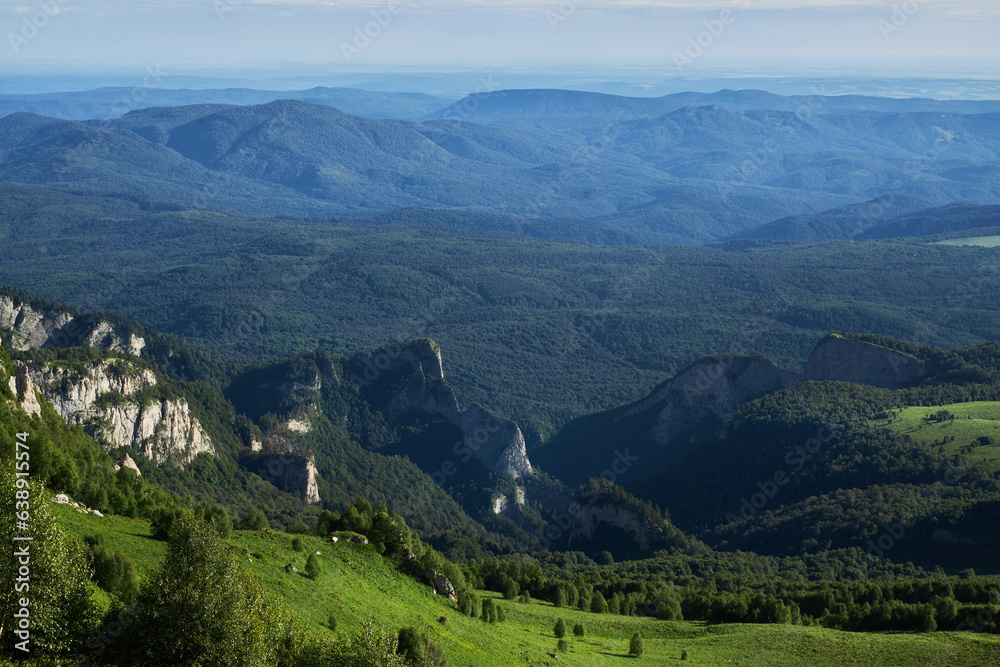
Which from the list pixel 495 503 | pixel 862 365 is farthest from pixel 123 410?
pixel 862 365

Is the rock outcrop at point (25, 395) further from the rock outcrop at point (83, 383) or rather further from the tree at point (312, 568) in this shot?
the tree at point (312, 568)

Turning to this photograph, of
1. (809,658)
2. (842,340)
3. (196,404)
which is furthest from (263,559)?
(842,340)

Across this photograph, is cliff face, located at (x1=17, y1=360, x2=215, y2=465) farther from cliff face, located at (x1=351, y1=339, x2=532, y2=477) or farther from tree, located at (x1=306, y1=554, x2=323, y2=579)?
tree, located at (x1=306, y1=554, x2=323, y2=579)

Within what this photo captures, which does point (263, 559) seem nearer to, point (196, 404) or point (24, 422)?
point (24, 422)

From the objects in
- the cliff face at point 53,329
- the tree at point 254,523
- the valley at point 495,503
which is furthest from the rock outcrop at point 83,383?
the tree at point 254,523

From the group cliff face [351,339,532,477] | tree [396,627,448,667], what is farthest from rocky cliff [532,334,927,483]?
tree [396,627,448,667]

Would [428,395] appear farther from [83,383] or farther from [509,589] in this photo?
[509,589]
